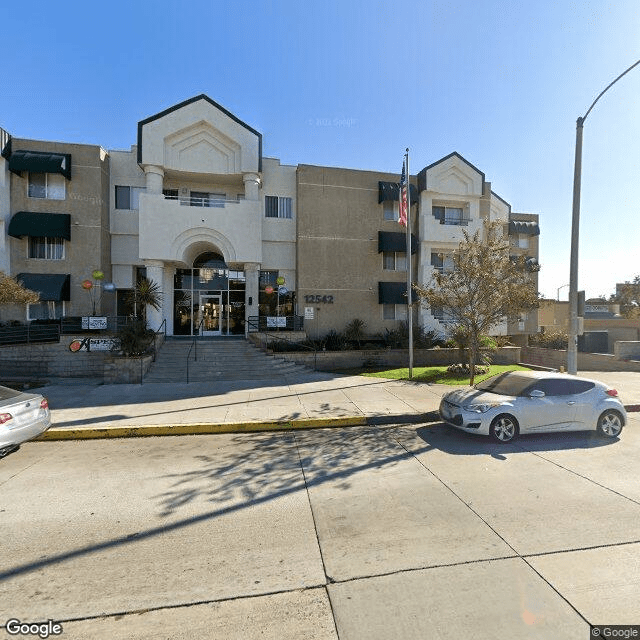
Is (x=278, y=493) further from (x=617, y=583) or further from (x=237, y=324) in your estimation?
(x=237, y=324)

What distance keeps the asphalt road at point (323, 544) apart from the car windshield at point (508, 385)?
140 cm

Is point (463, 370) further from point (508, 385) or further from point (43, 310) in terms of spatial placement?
point (43, 310)

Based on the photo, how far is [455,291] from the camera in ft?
36.1

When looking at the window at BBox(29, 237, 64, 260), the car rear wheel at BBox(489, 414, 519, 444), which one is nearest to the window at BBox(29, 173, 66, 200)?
the window at BBox(29, 237, 64, 260)

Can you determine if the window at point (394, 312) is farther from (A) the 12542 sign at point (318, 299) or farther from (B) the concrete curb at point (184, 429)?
(B) the concrete curb at point (184, 429)

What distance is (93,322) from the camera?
1582 centimetres

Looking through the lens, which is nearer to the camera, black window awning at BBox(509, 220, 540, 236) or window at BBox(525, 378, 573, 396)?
window at BBox(525, 378, 573, 396)

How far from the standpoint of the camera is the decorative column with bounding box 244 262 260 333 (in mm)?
18500

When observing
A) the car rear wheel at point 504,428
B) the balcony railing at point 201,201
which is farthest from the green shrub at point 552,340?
the balcony railing at point 201,201

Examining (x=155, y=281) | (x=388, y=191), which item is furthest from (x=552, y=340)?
(x=155, y=281)

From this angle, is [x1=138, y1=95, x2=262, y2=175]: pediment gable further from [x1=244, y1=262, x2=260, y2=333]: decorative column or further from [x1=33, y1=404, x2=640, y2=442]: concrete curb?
[x1=33, y1=404, x2=640, y2=442]: concrete curb

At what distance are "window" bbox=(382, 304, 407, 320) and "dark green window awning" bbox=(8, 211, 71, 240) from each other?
17.8 meters

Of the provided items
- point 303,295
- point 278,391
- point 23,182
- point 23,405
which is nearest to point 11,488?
point 23,405

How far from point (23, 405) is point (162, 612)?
16.5 feet
